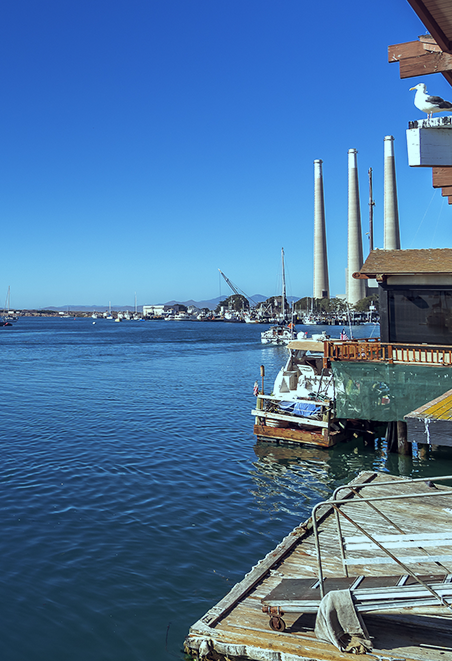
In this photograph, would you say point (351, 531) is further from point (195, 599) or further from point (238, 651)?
point (238, 651)

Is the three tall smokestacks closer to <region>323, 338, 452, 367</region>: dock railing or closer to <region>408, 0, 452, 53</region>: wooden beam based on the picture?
<region>323, 338, 452, 367</region>: dock railing

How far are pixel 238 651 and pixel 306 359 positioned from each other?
20.5 meters

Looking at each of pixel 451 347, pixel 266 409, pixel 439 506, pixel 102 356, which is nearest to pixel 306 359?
pixel 266 409

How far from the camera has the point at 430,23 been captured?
11.9 feet

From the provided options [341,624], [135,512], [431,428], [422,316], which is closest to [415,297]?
[422,316]

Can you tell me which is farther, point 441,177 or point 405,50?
point 441,177

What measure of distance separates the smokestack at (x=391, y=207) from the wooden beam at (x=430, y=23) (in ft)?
481

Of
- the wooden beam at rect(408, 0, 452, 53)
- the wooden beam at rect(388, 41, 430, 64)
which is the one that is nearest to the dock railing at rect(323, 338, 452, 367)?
the wooden beam at rect(388, 41, 430, 64)

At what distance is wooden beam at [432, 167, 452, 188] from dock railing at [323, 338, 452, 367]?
1322 cm

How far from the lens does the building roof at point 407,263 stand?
20.9 meters

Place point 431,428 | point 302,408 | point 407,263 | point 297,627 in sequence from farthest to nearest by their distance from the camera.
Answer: point 302,408, point 407,263, point 431,428, point 297,627

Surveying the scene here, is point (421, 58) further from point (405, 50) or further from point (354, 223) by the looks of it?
point (354, 223)

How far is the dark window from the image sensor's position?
21.3m

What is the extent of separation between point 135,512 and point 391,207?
472ft
